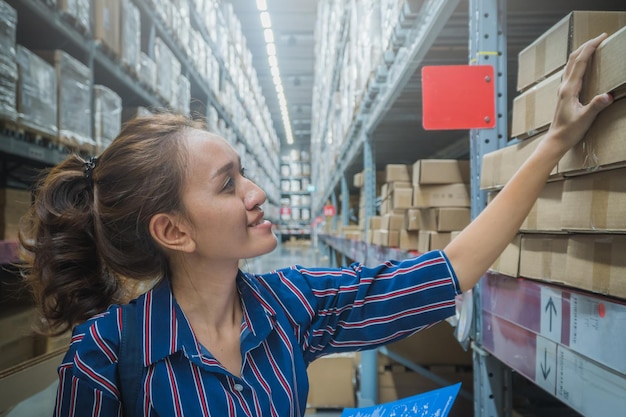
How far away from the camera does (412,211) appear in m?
2.51

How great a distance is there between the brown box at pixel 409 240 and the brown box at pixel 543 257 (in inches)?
50.5

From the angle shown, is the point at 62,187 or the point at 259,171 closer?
the point at 62,187

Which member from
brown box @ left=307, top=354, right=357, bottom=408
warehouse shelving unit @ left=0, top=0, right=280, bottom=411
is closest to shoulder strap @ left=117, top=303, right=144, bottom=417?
warehouse shelving unit @ left=0, top=0, right=280, bottom=411

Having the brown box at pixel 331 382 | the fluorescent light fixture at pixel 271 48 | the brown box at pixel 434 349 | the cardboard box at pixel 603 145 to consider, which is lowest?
the brown box at pixel 331 382

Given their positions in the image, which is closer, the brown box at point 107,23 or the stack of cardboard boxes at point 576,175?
the stack of cardboard boxes at point 576,175

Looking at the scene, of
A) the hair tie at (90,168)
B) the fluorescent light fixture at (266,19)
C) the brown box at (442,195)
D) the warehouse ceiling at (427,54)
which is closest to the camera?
the hair tie at (90,168)

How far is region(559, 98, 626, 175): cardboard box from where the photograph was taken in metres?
0.85

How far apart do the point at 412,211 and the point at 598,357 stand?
64.7 inches

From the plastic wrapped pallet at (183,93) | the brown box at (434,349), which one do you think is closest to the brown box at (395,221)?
the brown box at (434,349)

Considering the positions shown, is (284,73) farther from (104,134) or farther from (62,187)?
(62,187)

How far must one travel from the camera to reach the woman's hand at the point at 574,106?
92cm

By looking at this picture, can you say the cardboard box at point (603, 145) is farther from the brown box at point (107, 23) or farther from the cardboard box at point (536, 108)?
the brown box at point (107, 23)

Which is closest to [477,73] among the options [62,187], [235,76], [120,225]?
[120,225]

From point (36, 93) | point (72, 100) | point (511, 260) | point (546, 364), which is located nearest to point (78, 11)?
point (72, 100)
